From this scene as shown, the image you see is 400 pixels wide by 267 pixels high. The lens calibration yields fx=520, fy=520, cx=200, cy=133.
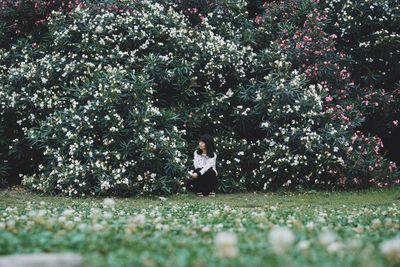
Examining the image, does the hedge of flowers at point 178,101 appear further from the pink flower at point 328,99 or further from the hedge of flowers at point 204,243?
the hedge of flowers at point 204,243

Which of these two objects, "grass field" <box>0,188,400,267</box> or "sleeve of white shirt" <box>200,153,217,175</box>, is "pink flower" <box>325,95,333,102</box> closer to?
"sleeve of white shirt" <box>200,153,217,175</box>

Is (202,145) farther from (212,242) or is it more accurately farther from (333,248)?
(333,248)

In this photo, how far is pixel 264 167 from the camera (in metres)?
11.1

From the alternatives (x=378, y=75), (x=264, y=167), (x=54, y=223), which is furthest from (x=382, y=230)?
(x=378, y=75)

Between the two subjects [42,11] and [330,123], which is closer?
[330,123]

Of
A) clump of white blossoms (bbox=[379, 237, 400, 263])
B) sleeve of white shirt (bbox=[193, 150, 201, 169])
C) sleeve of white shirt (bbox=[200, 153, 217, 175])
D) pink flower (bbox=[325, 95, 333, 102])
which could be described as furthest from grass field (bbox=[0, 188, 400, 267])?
pink flower (bbox=[325, 95, 333, 102])

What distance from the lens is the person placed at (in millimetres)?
10664

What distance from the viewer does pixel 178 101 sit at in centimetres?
1195

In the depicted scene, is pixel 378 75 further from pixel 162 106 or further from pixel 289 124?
pixel 162 106

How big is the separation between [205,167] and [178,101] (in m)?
2.03

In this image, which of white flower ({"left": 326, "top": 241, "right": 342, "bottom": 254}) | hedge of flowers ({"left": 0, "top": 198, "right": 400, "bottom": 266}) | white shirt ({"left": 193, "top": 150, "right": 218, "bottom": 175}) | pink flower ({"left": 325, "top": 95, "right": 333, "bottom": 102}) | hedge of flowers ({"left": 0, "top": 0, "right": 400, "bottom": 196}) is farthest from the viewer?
pink flower ({"left": 325, "top": 95, "right": 333, "bottom": 102})

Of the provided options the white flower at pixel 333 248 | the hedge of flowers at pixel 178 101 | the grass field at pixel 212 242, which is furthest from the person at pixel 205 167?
the white flower at pixel 333 248

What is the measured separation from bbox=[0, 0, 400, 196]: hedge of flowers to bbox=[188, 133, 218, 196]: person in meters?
0.30

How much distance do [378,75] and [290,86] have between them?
11.0ft
